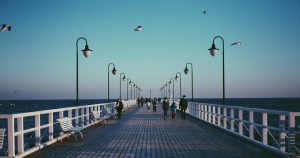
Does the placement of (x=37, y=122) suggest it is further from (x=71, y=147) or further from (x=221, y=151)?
(x=221, y=151)

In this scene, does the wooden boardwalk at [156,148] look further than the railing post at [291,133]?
Yes

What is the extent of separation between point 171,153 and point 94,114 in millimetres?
9618

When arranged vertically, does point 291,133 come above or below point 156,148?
above

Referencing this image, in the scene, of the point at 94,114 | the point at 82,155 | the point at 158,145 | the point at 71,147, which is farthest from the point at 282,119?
the point at 94,114

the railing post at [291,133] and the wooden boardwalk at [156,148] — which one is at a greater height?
the railing post at [291,133]

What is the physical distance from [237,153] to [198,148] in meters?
1.26

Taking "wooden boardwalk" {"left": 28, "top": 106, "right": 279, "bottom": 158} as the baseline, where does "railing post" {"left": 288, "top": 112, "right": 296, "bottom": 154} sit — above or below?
above

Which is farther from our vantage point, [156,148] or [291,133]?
[156,148]

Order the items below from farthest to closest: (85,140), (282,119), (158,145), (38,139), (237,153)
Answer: (85,140) < (158,145) < (38,139) < (237,153) < (282,119)

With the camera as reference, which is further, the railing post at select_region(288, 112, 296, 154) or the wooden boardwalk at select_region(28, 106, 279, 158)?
the wooden boardwalk at select_region(28, 106, 279, 158)

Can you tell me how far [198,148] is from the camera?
10367 millimetres

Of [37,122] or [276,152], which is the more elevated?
[37,122]

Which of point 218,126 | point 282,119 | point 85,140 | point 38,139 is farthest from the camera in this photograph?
point 218,126

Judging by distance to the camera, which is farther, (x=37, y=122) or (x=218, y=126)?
(x=218, y=126)
